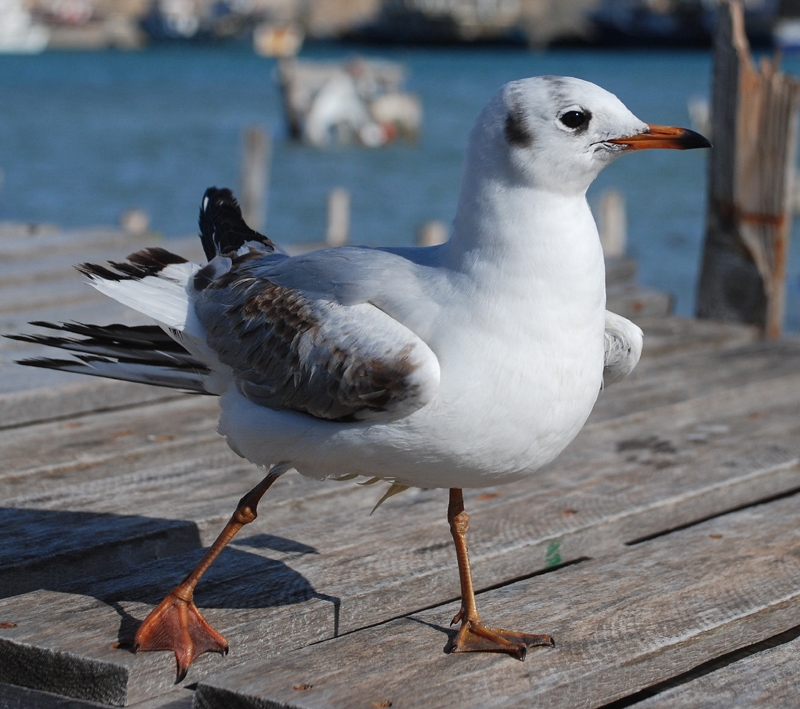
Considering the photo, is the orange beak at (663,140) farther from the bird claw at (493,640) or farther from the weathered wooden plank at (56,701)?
the weathered wooden plank at (56,701)

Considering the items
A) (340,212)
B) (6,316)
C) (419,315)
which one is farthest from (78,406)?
(340,212)

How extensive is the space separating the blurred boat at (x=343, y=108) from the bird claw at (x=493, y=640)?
32.0 metres

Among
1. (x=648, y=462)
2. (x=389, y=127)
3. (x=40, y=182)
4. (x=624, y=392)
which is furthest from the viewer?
(x=389, y=127)

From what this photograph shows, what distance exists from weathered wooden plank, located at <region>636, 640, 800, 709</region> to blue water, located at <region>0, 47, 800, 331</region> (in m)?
11.9

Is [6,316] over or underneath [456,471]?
underneath

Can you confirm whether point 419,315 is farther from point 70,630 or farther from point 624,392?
point 624,392

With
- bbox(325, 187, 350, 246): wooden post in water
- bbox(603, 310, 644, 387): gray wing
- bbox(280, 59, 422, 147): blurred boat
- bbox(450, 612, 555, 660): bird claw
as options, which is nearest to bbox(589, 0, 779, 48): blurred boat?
bbox(280, 59, 422, 147): blurred boat

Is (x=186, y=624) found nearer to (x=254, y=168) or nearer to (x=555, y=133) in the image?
(x=555, y=133)

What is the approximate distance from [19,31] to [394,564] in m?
103

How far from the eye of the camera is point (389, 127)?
115 ft

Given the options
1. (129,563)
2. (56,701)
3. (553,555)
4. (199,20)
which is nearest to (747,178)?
(553,555)

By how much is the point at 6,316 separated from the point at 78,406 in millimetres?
1050

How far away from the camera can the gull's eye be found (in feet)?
9.10

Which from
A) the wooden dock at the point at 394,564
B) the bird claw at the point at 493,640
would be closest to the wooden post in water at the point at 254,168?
the wooden dock at the point at 394,564
